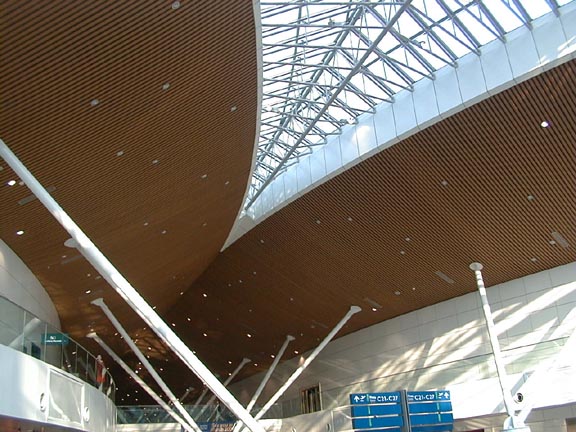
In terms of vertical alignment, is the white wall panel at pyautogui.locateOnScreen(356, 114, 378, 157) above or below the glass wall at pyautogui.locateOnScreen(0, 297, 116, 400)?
above

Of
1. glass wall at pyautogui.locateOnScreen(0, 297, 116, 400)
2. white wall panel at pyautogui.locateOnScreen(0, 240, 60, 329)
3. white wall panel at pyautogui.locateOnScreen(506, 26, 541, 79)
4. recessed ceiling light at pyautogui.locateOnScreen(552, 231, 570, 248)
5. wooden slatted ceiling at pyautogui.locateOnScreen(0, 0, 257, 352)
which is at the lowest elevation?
glass wall at pyautogui.locateOnScreen(0, 297, 116, 400)

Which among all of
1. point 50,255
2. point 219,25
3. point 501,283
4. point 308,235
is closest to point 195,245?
point 308,235

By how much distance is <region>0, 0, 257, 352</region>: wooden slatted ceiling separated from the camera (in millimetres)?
11883

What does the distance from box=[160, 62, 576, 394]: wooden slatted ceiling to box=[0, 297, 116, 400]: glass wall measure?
32.9ft

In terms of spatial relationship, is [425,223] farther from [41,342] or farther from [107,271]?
[41,342]

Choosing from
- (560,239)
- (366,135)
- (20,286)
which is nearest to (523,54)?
(366,135)

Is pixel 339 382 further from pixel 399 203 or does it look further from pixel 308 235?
pixel 399 203

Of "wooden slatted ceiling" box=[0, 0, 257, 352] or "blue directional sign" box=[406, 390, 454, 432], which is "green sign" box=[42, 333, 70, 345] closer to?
"wooden slatted ceiling" box=[0, 0, 257, 352]

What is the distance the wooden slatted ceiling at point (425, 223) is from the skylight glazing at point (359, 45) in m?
1.91

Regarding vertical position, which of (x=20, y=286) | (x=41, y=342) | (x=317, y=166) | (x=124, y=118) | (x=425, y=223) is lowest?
(x=41, y=342)

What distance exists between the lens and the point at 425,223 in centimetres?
2395

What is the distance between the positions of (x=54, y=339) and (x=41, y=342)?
1.00m

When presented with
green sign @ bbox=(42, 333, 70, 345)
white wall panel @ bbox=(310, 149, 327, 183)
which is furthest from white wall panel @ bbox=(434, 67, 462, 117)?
green sign @ bbox=(42, 333, 70, 345)

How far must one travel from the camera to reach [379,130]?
20.6 metres
